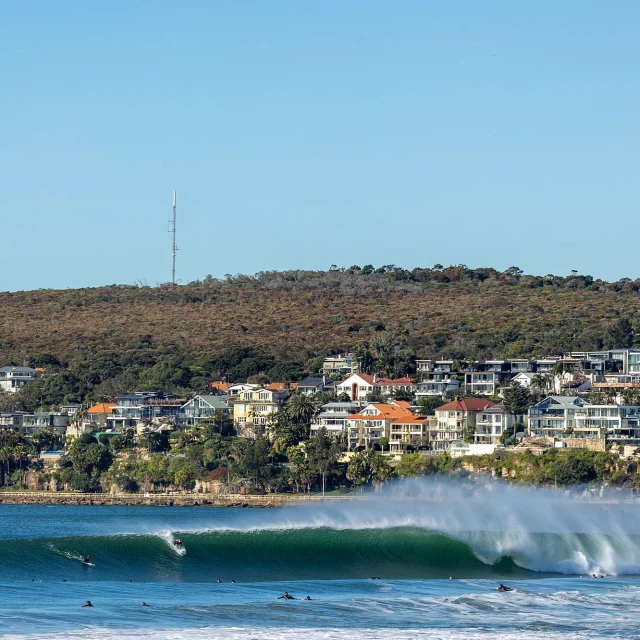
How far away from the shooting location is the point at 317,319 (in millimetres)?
164625

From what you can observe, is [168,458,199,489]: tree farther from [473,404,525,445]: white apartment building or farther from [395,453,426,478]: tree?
[473,404,525,445]: white apartment building

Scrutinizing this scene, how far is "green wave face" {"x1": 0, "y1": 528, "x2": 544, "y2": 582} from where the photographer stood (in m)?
50.0

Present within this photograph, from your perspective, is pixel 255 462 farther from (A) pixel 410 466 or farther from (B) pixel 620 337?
(B) pixel 620 337

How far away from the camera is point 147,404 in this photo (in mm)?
124688

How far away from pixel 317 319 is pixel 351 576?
11458 cm

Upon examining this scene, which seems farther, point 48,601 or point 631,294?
point 631,294

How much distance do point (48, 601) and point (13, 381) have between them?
4040 inches

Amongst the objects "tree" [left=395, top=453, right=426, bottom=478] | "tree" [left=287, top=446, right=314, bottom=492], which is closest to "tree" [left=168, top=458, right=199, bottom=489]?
"tree" [left=287, top=446, right=314, bottom=492]

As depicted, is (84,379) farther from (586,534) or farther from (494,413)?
(586,534)

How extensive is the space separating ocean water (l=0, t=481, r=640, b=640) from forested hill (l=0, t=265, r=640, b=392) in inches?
2933

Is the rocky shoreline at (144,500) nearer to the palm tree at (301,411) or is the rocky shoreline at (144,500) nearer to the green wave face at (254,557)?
the palm tree at (301,411)

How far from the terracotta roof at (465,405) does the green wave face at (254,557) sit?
52186mm

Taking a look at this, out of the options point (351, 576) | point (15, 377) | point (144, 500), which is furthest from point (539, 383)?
point (351, 576)

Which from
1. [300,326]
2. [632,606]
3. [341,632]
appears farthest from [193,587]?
[300,326]
